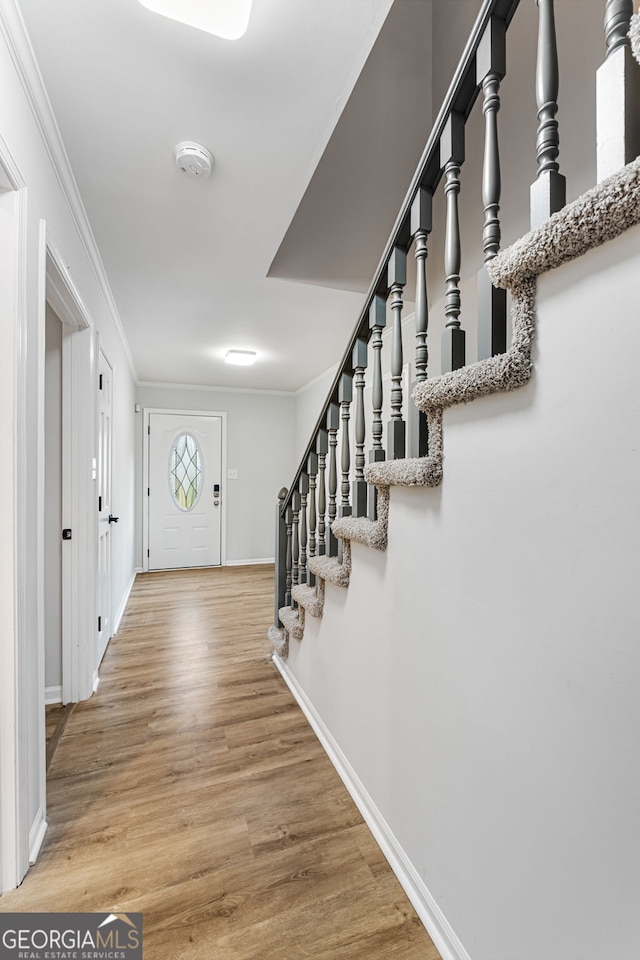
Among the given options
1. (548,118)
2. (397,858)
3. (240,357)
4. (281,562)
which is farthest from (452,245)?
(240,357)

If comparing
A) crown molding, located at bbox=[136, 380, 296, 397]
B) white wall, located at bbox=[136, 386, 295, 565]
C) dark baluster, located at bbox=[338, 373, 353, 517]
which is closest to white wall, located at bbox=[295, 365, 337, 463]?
white wall, located at bbox=[136, 386, 295, 565]

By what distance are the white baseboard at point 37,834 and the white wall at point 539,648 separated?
1110 millimetres

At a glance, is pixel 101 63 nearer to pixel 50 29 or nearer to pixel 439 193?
pixel 50 29

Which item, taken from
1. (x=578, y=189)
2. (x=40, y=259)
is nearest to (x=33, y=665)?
(x=40, y=259)

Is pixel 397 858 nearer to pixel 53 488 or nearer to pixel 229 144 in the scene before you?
pixel 53 488

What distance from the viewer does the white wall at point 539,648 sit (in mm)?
641

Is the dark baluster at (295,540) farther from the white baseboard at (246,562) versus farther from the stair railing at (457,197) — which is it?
the white baseboard at (246,562)

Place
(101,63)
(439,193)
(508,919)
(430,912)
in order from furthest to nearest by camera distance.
→ 1. (439,193)
2. (101,63)
3. (430,912)
4. (508,919)

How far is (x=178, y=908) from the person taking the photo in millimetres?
1146

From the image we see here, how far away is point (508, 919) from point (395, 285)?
5.14ft

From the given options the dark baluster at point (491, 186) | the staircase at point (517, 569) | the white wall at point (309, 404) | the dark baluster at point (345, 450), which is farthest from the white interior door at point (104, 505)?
the white wall at point (309, 404)

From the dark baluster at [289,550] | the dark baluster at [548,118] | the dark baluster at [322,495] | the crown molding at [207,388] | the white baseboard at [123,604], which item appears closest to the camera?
the dark baluster at [548,118]

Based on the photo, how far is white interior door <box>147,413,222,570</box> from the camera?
528 cm

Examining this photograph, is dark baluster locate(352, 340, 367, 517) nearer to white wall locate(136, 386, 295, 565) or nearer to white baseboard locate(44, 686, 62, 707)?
white baseboard locate(44, 686, 62, 707)
